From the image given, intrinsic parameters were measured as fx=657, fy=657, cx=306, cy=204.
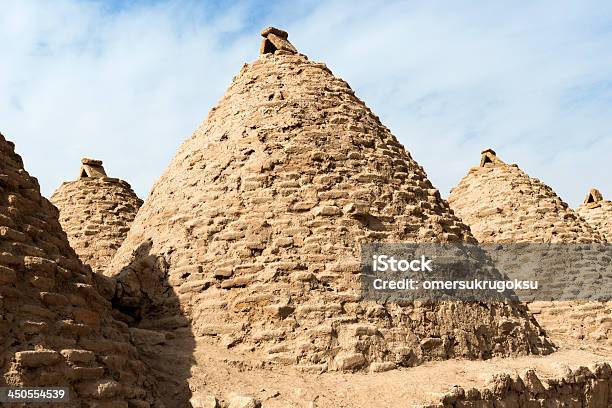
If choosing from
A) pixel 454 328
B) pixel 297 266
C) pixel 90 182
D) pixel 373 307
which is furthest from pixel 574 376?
pixel 90 182

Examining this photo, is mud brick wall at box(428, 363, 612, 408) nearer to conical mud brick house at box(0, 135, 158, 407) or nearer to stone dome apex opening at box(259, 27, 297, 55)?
conical mud brick house at box(0, 135, 158, 407)

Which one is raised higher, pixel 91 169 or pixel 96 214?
pixel 91 169

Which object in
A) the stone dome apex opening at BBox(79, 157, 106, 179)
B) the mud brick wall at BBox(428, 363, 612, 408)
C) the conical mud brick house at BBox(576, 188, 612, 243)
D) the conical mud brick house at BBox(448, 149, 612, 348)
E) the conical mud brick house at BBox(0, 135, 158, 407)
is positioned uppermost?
the stone dome apex opening at BBox(79, 157, 106, 179)

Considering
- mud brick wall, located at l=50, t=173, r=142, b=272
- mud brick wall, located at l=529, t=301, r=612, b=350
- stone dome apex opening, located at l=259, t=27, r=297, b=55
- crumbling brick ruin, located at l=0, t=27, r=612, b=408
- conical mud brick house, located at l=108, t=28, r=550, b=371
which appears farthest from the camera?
mud brick wall, located at l=50, t=173, r=142, b=272

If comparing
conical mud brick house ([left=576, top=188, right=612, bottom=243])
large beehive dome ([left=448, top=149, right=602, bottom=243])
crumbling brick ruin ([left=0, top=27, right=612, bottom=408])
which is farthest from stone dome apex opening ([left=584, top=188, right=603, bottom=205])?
crumbling brick ruin ([left=0, top=27, right=612, bottom=408])

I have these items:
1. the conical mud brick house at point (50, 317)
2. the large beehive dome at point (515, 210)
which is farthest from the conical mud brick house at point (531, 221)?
the conical mud brick house at point (50, 317)

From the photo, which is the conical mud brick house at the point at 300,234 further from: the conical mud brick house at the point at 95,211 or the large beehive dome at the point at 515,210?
the large beehive dome at the point at 515,210

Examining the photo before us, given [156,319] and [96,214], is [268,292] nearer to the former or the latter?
[156,319]

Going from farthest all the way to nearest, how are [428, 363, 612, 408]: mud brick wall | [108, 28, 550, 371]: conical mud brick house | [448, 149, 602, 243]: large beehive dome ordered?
[448, 149, 602, 243]: large beehive dome, [108, 28, 550, 371]: conical mud brick house, [428, 363, 612, 408]: mud brick wall

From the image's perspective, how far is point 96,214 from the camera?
12.7 metres

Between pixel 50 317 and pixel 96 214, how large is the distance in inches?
331

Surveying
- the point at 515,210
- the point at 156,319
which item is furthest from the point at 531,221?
the point at 156,319

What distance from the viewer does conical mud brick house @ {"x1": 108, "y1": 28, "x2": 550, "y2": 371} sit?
6.48 meters

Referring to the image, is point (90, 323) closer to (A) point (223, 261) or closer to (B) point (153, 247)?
(A) point (223, 261)
